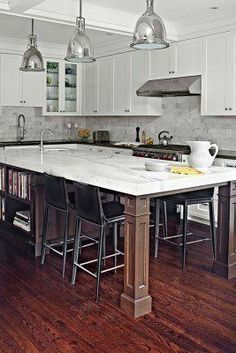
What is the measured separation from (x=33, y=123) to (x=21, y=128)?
25cm

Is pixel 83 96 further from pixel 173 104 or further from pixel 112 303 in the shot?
pixel 112 303

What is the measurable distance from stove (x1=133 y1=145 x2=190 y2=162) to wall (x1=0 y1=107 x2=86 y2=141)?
2.35 metres

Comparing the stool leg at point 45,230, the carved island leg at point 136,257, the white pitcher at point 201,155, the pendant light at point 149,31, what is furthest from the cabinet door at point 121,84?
the carved island leg at point 136,257

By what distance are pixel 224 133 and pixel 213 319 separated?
3358mm

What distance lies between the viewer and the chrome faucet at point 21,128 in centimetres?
760

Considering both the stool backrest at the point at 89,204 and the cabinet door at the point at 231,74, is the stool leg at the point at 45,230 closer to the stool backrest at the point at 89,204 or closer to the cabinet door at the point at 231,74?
the stool backrest at the point at 89,204

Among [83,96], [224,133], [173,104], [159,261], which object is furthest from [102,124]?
[159,261]

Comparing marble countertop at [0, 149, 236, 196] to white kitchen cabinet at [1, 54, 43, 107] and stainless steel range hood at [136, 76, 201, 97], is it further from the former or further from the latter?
white kitchen cabinet at [1, 54, 43, 107]

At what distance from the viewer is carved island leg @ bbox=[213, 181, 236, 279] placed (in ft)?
11.6

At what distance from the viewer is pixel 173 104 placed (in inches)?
257

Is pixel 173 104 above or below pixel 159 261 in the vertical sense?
above

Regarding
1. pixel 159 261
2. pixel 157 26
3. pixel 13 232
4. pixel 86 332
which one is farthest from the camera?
pixel 13 232

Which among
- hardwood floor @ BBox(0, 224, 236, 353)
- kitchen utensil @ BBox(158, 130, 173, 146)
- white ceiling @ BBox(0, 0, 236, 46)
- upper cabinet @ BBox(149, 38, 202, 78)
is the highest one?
white ceiling @ BBox(0, 0, 236, 46)

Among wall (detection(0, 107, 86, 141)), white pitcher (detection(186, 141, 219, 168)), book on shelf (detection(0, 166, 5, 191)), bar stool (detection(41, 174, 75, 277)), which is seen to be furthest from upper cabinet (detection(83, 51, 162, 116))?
white pitcher (detection(186, 141, 219, 168))
